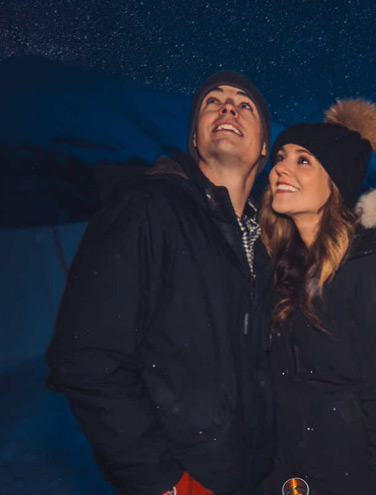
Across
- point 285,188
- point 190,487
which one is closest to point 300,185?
point 285,188

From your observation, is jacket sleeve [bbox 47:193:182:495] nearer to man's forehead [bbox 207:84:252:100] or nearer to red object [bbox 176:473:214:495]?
red object [bbox 176:473:214:495]

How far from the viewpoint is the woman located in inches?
88.4

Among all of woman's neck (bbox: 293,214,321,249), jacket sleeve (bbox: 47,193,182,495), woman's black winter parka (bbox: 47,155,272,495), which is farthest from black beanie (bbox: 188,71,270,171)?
jacket sleeve (bbox: 47,193,182,495)

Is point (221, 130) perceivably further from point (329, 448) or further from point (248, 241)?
point (329, 448)

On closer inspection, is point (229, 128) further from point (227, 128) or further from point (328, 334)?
point (328, 334)

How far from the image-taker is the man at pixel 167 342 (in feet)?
5.46

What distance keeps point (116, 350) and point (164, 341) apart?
0.70ft

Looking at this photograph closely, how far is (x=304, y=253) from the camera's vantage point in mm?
2754

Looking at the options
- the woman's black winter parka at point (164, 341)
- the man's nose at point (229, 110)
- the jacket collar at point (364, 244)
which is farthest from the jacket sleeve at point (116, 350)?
the jacket collar at point (364, 244)

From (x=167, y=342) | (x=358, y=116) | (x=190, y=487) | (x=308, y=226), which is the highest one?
(x=358, y=116)

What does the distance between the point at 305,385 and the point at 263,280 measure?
584mm

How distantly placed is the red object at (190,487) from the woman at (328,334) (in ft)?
2.19

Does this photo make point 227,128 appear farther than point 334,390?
Yes

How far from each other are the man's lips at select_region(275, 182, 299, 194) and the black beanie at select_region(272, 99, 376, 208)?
0.21 m
